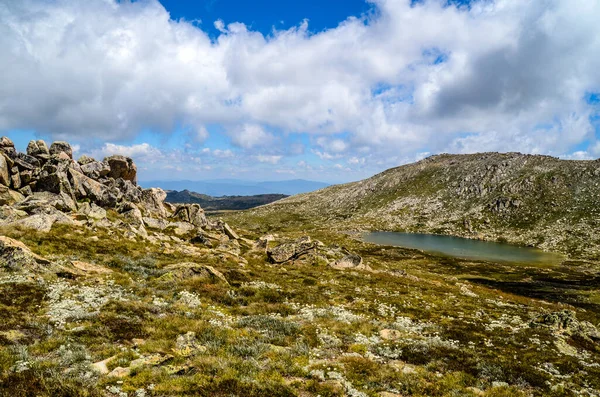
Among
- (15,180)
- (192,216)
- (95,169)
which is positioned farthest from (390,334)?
(95,169)

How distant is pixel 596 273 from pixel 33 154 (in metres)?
146

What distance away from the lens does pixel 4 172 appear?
4341 centimetres

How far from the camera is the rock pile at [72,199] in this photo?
37656mm

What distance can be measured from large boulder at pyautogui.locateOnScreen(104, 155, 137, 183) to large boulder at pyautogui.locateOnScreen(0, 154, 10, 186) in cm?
2654

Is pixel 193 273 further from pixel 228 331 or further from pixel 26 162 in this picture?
pixel 26 162

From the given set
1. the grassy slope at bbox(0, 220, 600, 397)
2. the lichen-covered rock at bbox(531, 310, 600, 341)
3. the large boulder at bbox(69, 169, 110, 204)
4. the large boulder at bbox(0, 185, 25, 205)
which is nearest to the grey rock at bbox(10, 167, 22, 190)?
the large boulder at bbox(0, 185, 25, 205)

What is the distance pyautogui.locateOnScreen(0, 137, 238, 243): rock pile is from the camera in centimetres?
3766

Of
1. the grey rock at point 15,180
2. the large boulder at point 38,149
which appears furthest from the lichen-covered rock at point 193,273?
the large boulder at point 38,149

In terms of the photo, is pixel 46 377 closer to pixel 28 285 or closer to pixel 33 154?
pixel 28 285

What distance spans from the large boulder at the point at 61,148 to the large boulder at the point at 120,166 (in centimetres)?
737

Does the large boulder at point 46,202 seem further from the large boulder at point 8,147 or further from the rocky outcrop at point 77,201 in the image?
the large boulder at point 8,147

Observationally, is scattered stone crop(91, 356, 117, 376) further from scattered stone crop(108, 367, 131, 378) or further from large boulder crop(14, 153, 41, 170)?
large boulder crop(14, 153, 41, 170)

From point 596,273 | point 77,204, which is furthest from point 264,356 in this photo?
point 596,273

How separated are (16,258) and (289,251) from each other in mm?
34005
